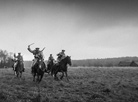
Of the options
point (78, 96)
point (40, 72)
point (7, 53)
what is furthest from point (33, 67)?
point (7, 53)

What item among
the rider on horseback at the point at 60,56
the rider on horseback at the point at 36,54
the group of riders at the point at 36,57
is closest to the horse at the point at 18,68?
the group of riders at the point at 36,57

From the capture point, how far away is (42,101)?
9.48 metres

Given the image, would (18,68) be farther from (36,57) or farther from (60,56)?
(36,57)

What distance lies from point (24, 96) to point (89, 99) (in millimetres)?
4157

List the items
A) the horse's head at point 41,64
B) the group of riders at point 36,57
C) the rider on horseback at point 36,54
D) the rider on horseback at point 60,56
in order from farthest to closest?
1. the rider on horseback at point 60,56
2. the group of riders at point 36,57
3. the rider on horseback at point 36,54
4. the horse's head at point 41,64

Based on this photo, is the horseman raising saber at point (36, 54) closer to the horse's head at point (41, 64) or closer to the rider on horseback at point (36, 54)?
the rider on horseback at point (36, 54)

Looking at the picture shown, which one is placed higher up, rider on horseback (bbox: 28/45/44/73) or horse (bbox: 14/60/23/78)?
rider on horseback (bbox: 28/45/44/73)

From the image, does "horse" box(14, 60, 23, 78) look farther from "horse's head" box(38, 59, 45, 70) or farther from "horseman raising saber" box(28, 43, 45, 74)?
"horse's head" box(38, 59, 45, 70)

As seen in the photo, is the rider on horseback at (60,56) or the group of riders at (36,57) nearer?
the group of riders at (36,57)

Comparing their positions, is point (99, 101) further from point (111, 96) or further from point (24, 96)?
point (24, 96)

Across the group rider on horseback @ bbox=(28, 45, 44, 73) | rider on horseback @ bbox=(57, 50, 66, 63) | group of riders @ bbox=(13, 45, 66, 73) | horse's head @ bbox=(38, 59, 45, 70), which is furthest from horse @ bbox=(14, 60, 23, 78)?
horse's head @ bbox=(38, 59, 45, 70)

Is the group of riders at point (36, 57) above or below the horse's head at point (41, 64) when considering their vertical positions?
above

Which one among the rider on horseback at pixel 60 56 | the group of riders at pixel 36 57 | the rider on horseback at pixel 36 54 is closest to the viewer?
the rider on horseback at pixel 36 54

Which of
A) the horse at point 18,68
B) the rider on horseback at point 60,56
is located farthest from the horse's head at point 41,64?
the horse at point 18,68
